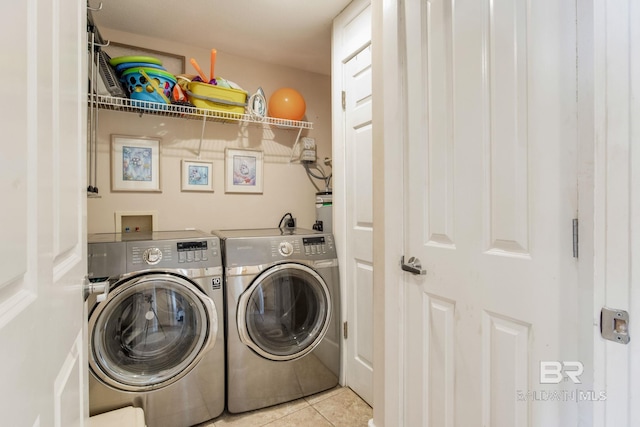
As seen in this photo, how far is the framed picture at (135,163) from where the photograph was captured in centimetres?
213

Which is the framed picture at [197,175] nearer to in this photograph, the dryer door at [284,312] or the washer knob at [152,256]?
the washer knob at [152,256]

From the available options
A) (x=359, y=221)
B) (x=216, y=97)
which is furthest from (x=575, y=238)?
(x=216, y=97)

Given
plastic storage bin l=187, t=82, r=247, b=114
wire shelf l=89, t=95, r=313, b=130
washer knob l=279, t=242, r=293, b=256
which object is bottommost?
washer knob l=279, t=242, r=293, b=256

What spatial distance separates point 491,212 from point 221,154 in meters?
2.04

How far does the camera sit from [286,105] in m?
2.49

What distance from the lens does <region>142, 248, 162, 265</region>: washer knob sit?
157 centimetres

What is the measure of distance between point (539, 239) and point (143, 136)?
2383mm

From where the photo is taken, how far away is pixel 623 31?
25.1 inches

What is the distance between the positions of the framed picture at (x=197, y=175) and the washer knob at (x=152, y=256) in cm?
84

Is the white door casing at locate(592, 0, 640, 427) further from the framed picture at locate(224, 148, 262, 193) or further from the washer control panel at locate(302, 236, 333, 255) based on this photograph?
the framed picture at locate(224, 148, 262, 193)

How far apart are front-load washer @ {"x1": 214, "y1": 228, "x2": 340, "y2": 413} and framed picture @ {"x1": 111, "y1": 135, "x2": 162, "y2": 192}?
79cm

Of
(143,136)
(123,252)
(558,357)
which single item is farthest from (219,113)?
(558,357)

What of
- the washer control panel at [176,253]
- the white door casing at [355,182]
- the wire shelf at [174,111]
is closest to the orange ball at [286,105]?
the wire shelf at [174,111]

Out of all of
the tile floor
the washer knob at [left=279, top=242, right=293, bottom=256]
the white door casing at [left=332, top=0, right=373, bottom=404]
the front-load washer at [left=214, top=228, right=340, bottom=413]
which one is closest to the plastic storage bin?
the white door casing at [left=332, top=0, right=373, bottom=404]
